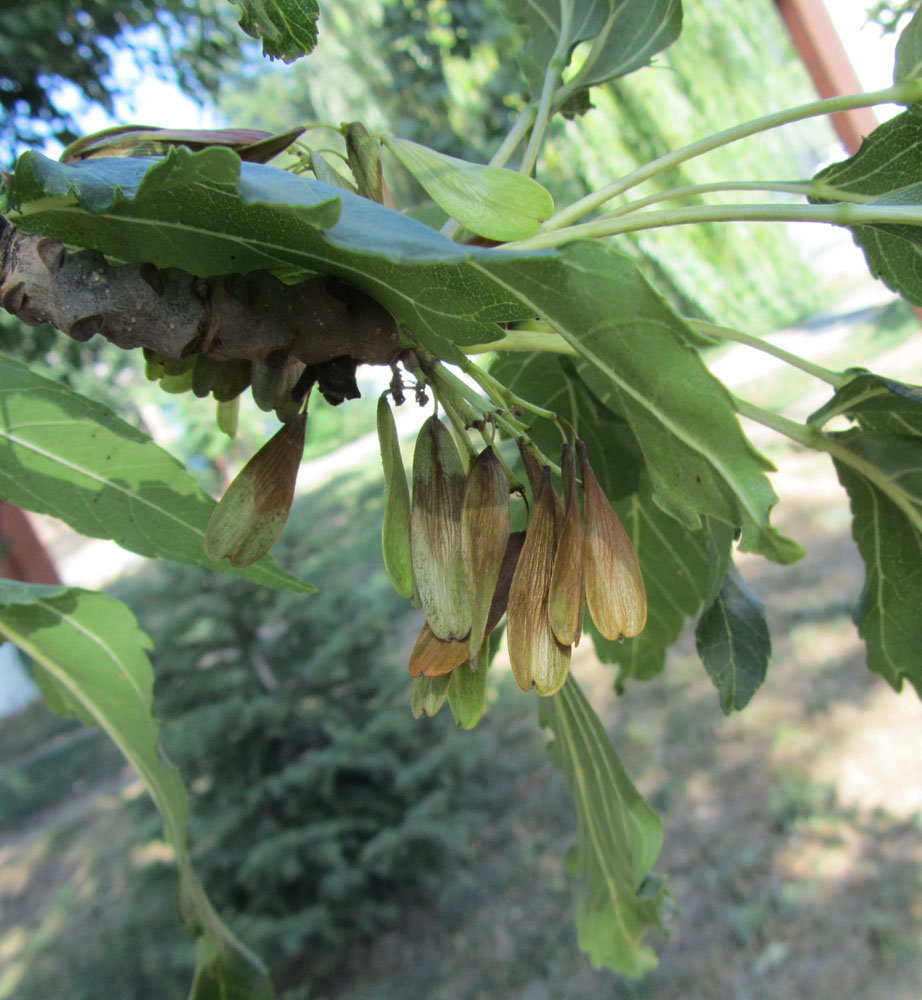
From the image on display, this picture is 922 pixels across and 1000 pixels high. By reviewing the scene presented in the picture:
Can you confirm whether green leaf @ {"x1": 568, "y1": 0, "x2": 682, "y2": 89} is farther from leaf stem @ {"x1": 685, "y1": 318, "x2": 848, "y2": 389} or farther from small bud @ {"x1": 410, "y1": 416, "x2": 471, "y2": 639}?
small bud @ {"x1": 410, "y1": 416, "x2": 471, "y2": 639}

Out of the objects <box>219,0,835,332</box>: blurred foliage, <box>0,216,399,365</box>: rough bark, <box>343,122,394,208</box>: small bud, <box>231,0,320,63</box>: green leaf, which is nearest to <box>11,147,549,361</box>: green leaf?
<box>0,216,399,365</box>: rough bark

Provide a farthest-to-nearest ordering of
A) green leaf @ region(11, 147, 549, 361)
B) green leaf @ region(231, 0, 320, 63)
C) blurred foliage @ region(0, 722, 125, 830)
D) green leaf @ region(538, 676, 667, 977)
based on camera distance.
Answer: blurred foliage @ region(0, 722, 125, 830), green leaf @ region(538, 676, 667, 977), green leaf @ region(231, 0, 320, 63), green leaf @ region(11, 147, 549, 361)

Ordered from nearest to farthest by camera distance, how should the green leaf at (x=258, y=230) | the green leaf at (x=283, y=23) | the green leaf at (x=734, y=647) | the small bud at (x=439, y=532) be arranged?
the green leaf at (x=258, y=230)
the small bud at (x=439, y=532)
the green leaf at (x=283, y=23)
the green leaf at (x=734, y=647)

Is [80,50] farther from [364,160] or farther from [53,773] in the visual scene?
[53,773]

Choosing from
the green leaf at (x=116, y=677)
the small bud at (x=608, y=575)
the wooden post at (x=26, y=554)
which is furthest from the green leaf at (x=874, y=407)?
the wooden post at (x=26, y=554)

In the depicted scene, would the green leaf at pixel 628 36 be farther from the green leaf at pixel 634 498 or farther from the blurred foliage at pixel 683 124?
the blurred foliage at pixel 683 124

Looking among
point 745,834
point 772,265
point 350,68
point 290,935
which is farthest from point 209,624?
point 772,265
